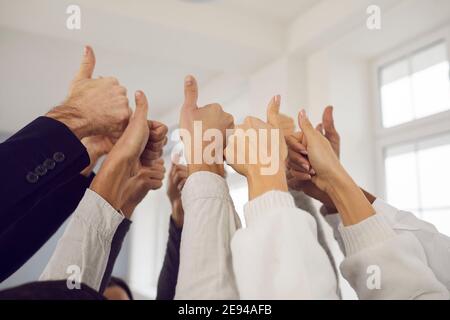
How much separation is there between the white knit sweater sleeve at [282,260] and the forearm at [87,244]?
0.52 feet

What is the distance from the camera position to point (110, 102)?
553mm

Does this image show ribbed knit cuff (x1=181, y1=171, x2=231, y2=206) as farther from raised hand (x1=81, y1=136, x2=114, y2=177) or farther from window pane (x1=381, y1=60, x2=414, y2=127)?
window pane (x1=381, y1=60, x2=414, y2=127)

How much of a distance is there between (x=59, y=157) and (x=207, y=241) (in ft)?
Result: 0.66

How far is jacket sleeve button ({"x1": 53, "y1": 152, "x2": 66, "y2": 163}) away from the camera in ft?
1.53

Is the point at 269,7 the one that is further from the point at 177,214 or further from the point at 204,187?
the point at 204,187

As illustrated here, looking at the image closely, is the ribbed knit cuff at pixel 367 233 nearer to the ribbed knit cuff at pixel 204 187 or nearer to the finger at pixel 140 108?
the ribbed knit cuff at pixel 204 187

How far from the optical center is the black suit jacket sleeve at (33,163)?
0.43 meters

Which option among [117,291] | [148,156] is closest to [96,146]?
[148,156]

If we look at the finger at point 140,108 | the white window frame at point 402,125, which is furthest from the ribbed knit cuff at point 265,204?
the white window frame at point 402,125

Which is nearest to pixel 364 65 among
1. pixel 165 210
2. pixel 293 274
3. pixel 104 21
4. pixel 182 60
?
pixel 182 60

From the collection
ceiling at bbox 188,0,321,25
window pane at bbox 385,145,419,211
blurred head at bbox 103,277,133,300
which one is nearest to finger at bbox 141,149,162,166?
blurred head at bbox 103,277,133,300
